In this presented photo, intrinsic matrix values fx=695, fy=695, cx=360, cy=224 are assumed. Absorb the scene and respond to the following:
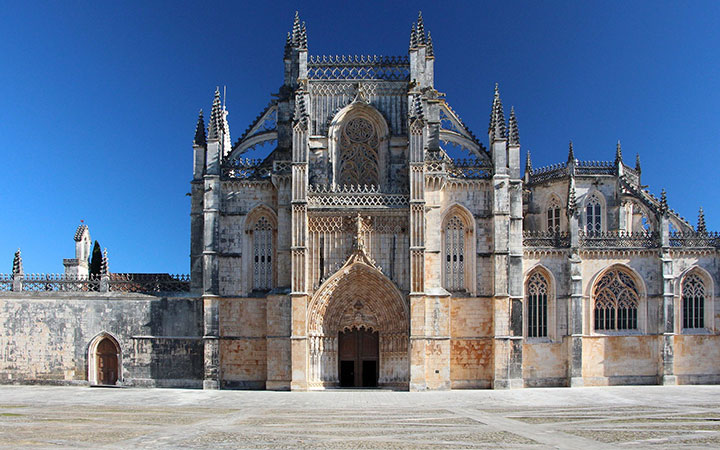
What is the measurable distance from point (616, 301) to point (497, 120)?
1240 cm

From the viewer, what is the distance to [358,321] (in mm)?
35500

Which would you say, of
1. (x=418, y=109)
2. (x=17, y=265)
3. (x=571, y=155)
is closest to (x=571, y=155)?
(x=571, y=155)

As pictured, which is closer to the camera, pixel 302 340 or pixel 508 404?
pixel 508 404

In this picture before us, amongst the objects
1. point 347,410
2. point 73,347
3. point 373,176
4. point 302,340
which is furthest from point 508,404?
point 73,347

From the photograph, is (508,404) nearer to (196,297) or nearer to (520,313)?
(520,313)

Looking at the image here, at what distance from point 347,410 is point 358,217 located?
11745 mm

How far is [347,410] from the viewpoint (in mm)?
25141

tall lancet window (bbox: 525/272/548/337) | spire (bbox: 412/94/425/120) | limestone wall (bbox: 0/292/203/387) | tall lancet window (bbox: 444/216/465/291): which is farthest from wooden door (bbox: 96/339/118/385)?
tall lancet window (bbox: 525/272/548/337)

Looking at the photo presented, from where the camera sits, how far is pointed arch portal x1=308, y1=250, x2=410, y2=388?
3450 centimetres

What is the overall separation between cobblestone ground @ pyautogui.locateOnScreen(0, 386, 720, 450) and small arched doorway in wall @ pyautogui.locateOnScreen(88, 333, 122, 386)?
2.85 m

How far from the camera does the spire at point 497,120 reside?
36594 mm

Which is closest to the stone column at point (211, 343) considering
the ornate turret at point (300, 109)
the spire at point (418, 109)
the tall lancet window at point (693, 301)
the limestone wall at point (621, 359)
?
the ornate turret at point (300, 109)

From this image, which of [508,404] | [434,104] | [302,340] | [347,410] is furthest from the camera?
[434,104]

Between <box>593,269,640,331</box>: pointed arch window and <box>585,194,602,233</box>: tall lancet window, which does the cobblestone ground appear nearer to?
<box>593,269,640,331</box>: pointed arch window
